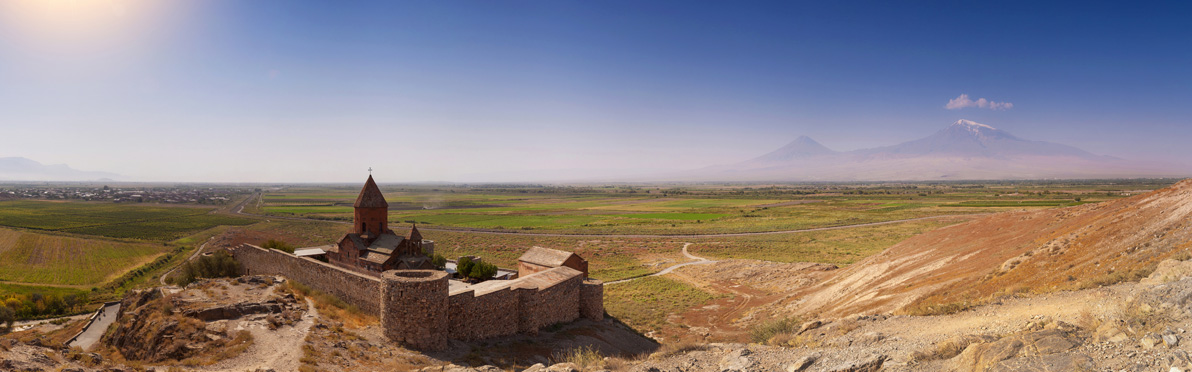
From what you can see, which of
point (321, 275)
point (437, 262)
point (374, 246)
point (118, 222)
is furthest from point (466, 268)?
point (118, 222)

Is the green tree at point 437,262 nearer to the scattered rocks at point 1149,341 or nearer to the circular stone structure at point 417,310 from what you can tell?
the circular stone structure at point 417,310

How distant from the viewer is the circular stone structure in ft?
47.6

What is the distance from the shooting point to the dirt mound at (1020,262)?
1140 centimetres

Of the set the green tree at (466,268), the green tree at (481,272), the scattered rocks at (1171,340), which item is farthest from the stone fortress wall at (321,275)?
the scattered rocks at (1171,340)

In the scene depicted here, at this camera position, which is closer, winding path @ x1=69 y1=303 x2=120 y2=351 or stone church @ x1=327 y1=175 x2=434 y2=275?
winding path @ x1=69 y1=303 x2=120 y2=351

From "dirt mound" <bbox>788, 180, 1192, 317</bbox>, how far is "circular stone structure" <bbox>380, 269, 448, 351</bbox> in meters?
13.7

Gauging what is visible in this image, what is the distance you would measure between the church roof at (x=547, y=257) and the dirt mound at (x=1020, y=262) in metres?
11.9

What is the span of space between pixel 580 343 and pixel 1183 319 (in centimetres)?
1458

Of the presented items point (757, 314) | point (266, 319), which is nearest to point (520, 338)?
point (266, 319)

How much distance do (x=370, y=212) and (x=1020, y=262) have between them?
100 ft

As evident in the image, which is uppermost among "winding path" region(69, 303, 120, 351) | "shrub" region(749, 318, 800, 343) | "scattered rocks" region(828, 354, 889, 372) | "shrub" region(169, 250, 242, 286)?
"scattered rocks" region(828, 354, 889, 372)

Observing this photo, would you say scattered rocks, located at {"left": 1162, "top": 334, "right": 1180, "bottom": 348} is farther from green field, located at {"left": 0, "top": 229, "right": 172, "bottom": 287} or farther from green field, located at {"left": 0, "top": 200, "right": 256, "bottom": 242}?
green field, located at {"left": 0, "top": 200, "right": 256, "bottom": 242}

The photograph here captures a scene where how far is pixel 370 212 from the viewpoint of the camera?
27.7m

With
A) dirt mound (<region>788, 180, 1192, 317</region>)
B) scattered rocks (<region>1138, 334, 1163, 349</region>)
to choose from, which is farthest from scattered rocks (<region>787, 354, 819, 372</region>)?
dirt mound (<region>788, 180, 1192, 317</region>)
